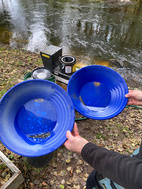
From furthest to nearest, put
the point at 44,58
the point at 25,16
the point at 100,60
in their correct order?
the point at 25,16 → the point at 100,60 → the point at 44,58

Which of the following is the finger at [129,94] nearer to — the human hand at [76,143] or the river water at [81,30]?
the human hand at [76,143]

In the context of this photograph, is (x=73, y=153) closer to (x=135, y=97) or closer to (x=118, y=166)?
(x=135, y=97)

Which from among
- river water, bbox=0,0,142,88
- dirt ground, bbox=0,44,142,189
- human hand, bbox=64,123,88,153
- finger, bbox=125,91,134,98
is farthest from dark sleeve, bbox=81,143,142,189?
river water, bbox=0,0,142,88

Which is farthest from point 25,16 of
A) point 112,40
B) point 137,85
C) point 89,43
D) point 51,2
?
point 137,85

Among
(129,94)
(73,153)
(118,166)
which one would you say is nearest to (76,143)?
(118,166)

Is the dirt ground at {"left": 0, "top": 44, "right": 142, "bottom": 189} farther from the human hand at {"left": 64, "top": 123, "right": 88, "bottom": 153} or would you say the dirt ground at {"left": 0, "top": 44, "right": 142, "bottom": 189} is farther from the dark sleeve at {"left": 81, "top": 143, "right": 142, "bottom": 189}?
the dark sleeve at {"left": 81, "top": 143, "right": 142, "bottom": 189}

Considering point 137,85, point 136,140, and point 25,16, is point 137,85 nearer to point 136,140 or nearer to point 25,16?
point 136,140

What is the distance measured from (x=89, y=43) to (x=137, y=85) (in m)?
3.49

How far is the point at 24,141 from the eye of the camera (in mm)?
1483

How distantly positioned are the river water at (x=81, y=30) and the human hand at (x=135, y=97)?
116 inches

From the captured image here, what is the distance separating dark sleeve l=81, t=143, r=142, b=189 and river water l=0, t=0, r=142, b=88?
13.3 feet

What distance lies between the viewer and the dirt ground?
2023 mm

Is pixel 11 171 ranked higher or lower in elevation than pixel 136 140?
higher

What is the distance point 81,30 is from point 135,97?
23.7ft
